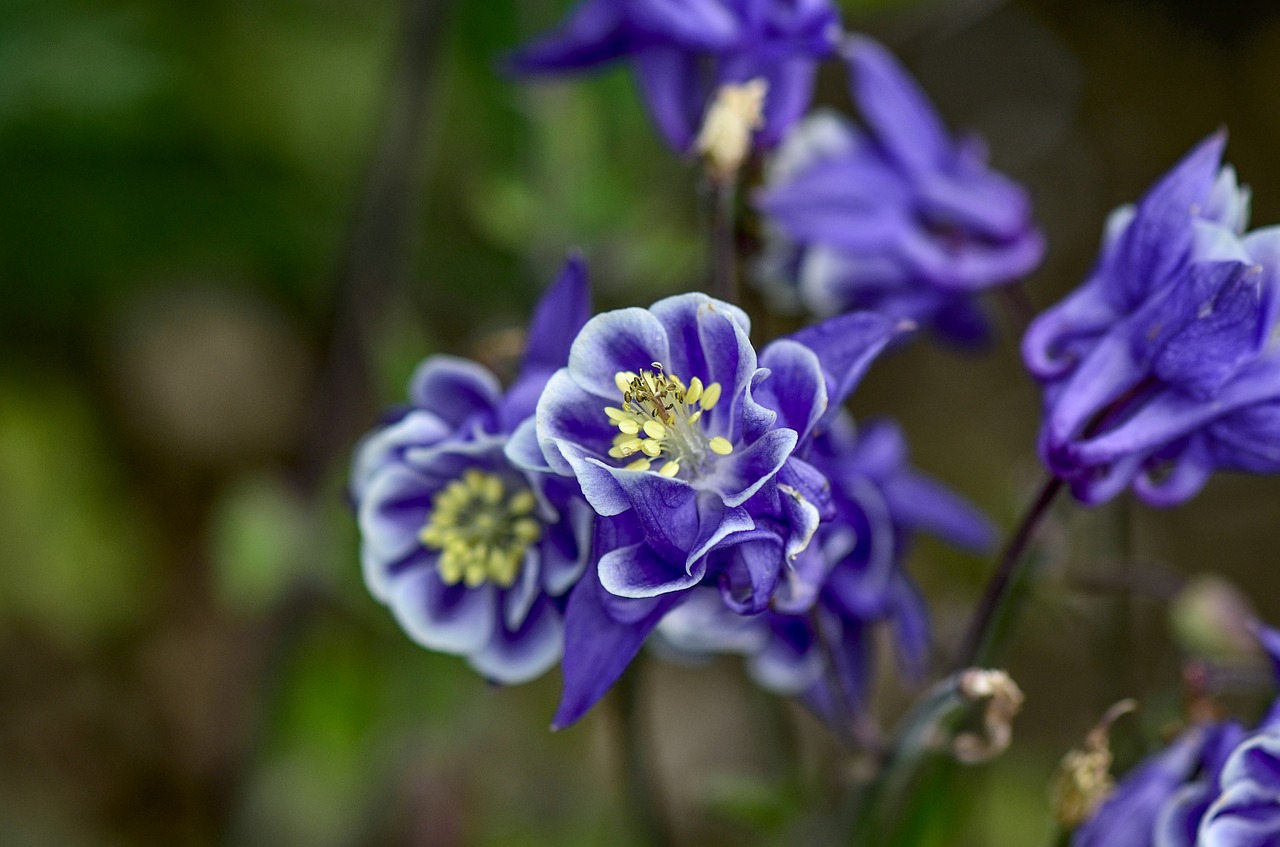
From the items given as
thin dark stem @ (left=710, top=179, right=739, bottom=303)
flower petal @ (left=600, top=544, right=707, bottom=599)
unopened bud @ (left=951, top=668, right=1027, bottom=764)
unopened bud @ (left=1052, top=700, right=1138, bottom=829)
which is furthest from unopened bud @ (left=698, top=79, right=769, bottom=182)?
unopened bud @ (left=1052, top=700, right=1138, bottom=829)

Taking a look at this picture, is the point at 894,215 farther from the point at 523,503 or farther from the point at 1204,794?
the point at 1204,794

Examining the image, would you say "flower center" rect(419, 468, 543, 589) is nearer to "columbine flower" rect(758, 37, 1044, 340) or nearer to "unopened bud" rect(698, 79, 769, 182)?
"unopened bud" rect(698, 79, 769, 182)

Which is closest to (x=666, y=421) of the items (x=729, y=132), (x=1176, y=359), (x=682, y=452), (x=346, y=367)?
(x=682, y=452)

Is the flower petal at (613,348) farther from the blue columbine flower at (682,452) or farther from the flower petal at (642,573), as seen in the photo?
the flower petal at (642,573)

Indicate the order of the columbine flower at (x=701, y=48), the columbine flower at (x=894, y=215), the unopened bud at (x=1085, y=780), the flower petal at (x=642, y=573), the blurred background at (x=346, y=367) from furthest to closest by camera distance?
1. the blurred background at (x=346, y=367)
2. the columbine flower at (x=894, y=215)
3. the columbine flower at (x=701, y=48)
4. the unopened bud at (x=1085, y=780)
5. the flower petal at (x=642, y=573)

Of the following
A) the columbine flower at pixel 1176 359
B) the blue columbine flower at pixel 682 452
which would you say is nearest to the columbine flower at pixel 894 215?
the columbine flower at pixel 1176 359

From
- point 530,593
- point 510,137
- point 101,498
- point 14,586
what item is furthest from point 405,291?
point 530,593
